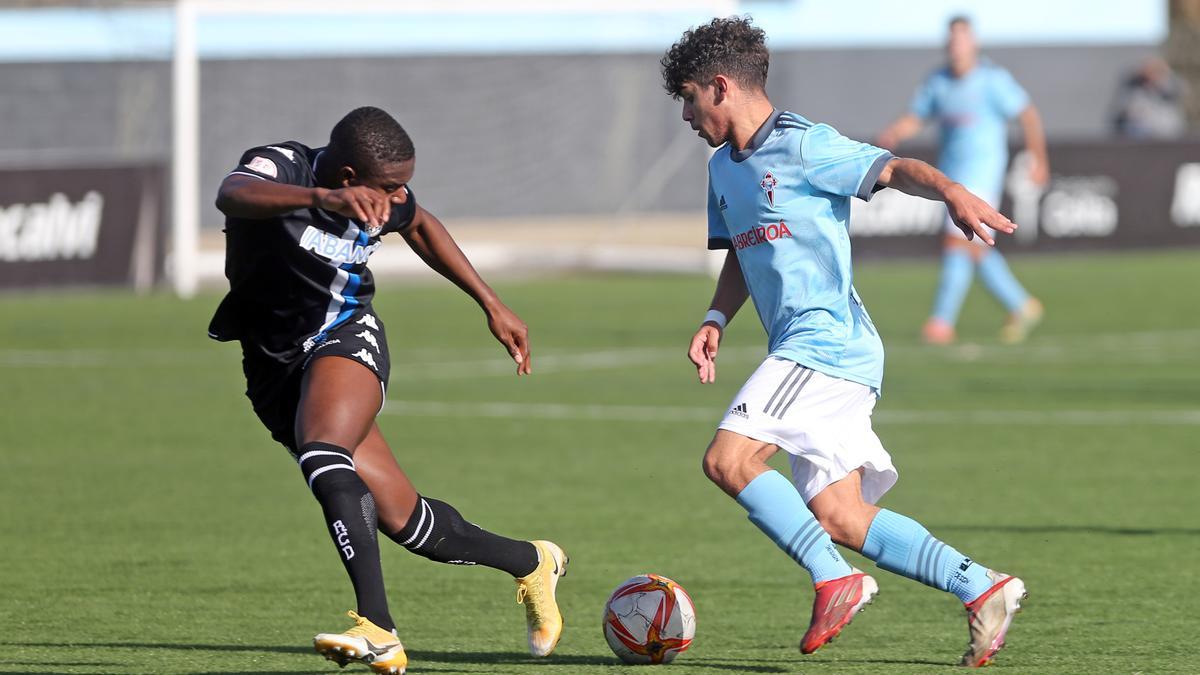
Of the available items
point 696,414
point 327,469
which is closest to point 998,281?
point 696,414

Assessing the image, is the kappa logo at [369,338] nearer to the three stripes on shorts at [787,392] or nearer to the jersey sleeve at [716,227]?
the jersey sleeve at [716,227]

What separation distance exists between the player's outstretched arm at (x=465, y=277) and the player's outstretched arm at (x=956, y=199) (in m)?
1.27

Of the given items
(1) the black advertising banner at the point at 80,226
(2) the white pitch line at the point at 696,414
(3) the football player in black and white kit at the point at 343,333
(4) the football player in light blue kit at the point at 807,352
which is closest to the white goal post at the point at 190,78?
(1) the black advertising banner at the point at 80,226

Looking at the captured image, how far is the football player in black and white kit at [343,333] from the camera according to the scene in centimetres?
563

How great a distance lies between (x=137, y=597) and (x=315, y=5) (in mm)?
14623

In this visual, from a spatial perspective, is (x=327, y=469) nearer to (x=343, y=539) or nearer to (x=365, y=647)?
(x=343, y=539)

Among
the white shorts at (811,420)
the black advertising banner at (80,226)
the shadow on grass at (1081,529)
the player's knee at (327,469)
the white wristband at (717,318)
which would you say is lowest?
the black advertising banner at (80,226)

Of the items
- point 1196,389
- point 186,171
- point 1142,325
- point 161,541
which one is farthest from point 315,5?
point 161,541

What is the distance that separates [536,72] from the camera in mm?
28469

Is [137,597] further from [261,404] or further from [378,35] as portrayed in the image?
[378,35]

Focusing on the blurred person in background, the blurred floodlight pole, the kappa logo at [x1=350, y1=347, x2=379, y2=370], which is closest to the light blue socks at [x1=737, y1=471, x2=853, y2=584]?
the kappa logo at [x1=350, y1=347, x2=379, y2=370]

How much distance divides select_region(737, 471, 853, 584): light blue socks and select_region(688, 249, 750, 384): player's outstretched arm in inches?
20.7

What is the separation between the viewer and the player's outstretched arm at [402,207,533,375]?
6203mm

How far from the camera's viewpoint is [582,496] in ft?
30.7
